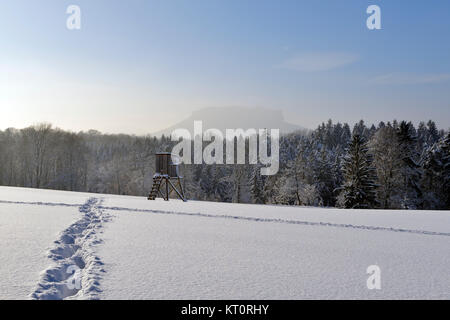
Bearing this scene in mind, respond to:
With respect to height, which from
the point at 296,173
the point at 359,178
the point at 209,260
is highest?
the point at 296,173

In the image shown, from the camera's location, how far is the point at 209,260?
5.96m

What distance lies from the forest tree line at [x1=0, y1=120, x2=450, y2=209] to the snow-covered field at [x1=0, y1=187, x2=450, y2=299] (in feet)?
89.0

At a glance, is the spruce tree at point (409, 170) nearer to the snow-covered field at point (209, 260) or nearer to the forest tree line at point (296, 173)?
the forest tree line at point (296, 173)

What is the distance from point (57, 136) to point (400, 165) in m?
56.2

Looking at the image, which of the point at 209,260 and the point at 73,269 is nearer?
the point at 73,269

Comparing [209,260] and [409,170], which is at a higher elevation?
[409,170]

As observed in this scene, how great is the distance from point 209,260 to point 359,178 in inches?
1297

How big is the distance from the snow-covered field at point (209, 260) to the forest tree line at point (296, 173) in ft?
89.0

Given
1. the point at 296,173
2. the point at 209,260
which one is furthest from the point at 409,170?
the point at 209,260

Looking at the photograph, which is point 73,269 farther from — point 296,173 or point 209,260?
point 296,173

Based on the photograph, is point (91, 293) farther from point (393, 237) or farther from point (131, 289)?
point (393, 237)

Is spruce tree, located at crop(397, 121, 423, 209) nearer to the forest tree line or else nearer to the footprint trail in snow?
the forest tree line

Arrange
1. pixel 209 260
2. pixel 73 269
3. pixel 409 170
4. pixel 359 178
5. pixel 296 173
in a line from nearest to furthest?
1. pixel 73 269
2. pixel 209 260
3. pixel 359 178
4. pixel 409 170
5. pixel 296 173

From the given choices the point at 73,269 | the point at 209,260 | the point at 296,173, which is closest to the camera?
the point at 73,269
